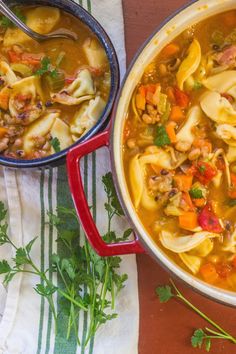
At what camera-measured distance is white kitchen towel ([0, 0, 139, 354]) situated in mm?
3584

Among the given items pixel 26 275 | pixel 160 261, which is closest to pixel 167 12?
pixel 160 261

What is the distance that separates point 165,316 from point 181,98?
1.16 m

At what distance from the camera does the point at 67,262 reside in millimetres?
3475

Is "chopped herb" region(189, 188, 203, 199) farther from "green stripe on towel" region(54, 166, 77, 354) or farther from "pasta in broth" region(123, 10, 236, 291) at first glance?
"green stripe on towel" region(54, 166, 77, 354)

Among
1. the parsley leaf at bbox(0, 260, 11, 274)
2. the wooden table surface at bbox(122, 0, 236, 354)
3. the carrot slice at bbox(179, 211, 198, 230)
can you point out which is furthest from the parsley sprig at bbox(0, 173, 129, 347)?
the carrot slice at bbox(179, 211, 198, 230)

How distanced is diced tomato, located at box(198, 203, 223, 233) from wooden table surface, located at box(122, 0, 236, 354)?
0.49 metres

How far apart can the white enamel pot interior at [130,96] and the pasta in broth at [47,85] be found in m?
0.39

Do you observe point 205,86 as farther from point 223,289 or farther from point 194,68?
point 223,289

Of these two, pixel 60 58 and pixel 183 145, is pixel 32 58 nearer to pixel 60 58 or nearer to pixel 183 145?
pixel 60 58

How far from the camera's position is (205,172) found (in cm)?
320

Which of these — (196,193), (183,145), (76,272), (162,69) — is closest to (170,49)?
(162,69)

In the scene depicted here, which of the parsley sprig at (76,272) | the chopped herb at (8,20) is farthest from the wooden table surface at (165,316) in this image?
the chopped herb at (8,20)

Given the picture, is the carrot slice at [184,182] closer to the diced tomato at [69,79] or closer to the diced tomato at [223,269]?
the diced tomato at [223,269]

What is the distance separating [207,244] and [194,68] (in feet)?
2.69
